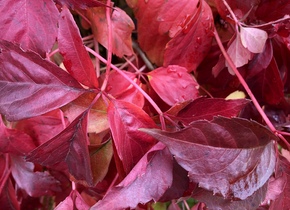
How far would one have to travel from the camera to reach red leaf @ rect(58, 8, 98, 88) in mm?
342

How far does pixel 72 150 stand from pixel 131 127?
0.20 feet

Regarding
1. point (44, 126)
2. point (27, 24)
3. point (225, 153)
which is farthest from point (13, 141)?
point (225, 153)

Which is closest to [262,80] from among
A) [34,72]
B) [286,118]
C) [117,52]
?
[286,118]

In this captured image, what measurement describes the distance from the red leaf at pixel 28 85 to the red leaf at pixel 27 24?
3 cm

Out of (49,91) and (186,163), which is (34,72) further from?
(186,163)

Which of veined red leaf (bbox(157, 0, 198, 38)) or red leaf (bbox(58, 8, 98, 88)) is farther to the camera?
veined red leaf (bbox(157, 0, 198, 38))

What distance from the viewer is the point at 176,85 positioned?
45 cm

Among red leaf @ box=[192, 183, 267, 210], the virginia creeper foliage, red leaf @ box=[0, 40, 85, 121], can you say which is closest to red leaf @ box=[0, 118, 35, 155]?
the virginia creeper foliage

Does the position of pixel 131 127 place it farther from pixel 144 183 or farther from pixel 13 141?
pixel 13 141

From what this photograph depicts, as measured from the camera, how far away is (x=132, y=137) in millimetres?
362

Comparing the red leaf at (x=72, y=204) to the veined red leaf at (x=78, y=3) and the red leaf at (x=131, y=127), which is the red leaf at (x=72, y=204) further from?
the veined red leaf at (x=78, y=3)

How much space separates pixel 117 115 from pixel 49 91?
67 millimetres

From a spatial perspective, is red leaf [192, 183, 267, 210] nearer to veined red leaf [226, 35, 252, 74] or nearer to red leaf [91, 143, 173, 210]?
red leaf [91, 143, 173, 210]

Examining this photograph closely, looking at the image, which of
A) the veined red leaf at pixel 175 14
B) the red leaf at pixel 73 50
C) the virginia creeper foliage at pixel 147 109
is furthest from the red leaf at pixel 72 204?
the veined red leaf at pixel 175 14
